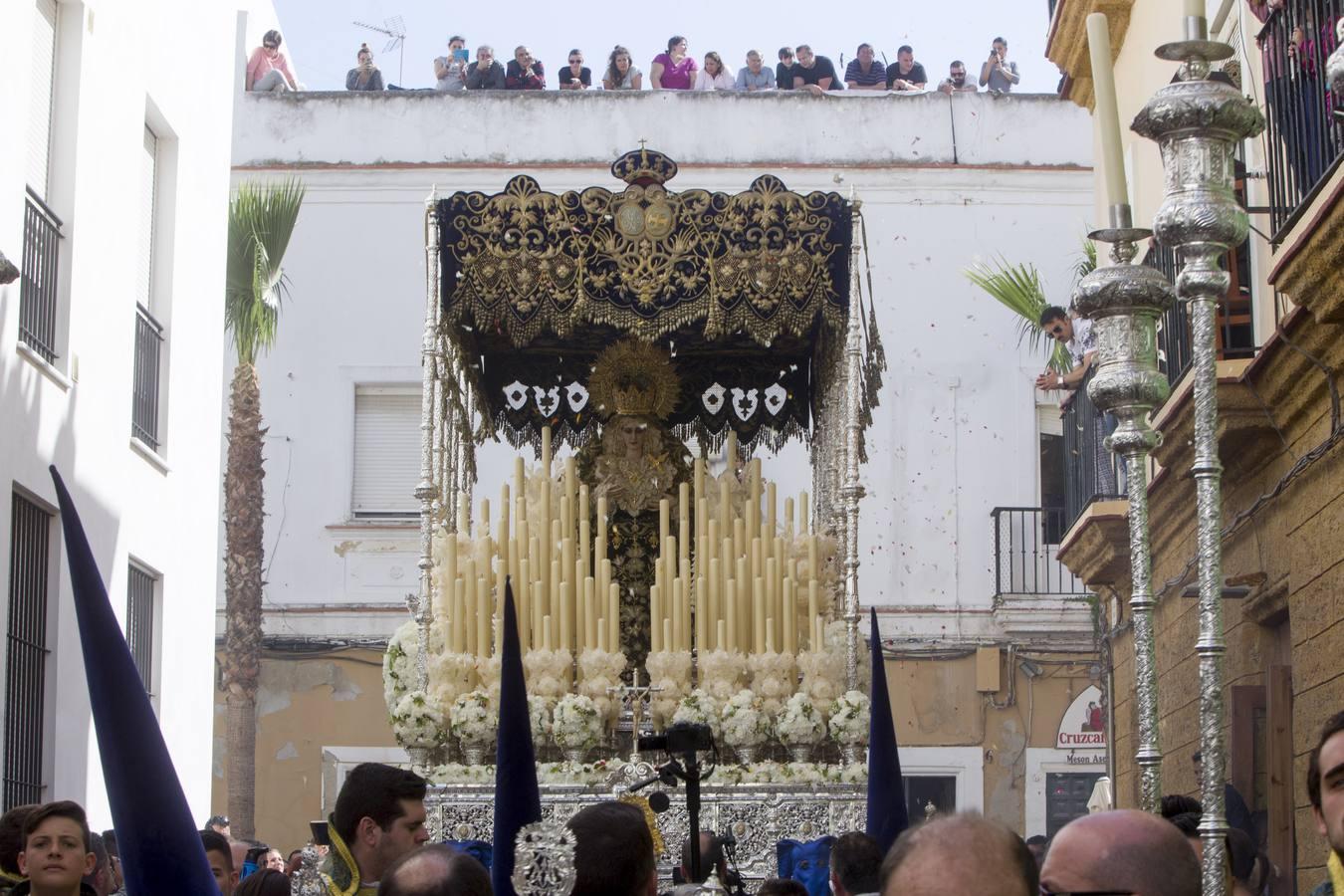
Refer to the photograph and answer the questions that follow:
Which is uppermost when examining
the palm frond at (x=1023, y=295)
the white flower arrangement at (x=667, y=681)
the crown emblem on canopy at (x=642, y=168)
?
the palm frond at (x=1023, y=295)

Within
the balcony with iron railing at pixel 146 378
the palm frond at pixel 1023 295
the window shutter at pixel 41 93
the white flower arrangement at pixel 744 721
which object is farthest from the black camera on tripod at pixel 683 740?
the palm frond at pixel 1023 295

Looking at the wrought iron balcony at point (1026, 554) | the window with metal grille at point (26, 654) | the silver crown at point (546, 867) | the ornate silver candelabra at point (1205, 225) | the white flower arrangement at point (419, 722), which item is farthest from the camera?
the wrought iron balcony at point (1026, 554)

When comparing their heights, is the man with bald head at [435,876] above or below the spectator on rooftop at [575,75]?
below

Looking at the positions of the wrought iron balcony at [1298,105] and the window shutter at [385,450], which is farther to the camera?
the window shutter at [385,450]

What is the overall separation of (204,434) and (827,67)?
942cm

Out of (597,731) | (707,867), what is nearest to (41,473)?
(597,731)

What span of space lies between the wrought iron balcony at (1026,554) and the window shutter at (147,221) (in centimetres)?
923

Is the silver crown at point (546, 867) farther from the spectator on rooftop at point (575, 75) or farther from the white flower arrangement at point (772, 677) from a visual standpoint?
the spectator on rooftop at point (575, 75)

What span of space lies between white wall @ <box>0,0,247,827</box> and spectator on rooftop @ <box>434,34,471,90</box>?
20.5 feet

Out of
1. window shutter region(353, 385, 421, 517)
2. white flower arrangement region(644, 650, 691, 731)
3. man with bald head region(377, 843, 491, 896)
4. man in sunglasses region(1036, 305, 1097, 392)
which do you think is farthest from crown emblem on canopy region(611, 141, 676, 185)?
window shutter region(353, 385, 421, 517)

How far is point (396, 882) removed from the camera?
3213 millimetres

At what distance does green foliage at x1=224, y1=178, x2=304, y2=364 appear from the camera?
18.8 metres

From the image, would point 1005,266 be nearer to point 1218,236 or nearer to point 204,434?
point 204,434

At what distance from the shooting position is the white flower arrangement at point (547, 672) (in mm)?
8734
